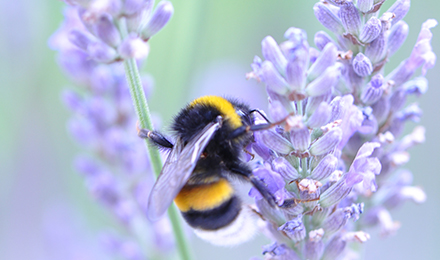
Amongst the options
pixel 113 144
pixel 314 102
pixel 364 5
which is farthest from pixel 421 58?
pixel 113 144

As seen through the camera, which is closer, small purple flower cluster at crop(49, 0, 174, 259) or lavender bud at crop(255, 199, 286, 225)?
lavender bud at crop(255, 199, 286, 225)

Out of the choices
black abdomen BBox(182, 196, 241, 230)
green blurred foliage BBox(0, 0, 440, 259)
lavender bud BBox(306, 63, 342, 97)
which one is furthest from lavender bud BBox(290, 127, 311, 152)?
green blurred foliage BBox(0, 0, 440, 259)

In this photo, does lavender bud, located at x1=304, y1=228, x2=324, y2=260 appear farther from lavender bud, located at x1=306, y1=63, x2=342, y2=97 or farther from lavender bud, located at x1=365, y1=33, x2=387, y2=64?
lavender bud, located at x1=365, y1=33, x2=387, y2=64

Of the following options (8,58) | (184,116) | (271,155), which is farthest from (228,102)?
(8,58)

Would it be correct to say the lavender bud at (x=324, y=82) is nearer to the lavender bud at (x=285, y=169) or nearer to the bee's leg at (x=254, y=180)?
the lavender bud at (x=285, y=169)

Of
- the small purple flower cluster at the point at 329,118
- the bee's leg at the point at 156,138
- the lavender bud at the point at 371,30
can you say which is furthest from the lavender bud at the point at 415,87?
the bee's leg at the point at 156,138

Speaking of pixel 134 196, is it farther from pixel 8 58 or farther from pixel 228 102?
pixel 8 58
